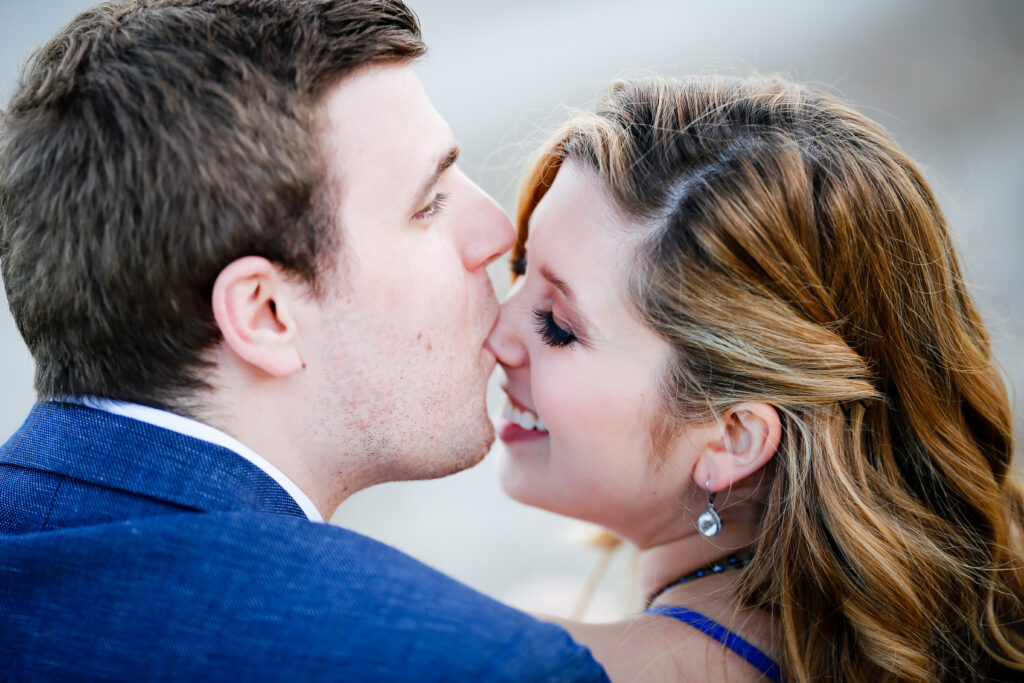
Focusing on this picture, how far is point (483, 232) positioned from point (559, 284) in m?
0.25

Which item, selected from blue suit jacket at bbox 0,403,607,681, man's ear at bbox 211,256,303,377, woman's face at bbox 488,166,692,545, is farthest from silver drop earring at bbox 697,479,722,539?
man's ear at bbox 211,256,303,377

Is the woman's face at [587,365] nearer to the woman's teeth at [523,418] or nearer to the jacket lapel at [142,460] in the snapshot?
the woman's teeth at [523,418]

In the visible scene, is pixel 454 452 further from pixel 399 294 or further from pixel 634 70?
pixel 634 70

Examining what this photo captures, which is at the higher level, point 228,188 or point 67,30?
point 67,30

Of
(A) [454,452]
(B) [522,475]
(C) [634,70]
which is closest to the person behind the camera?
(A) [454,452]

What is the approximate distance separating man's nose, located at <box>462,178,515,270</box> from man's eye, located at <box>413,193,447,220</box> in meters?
0.10

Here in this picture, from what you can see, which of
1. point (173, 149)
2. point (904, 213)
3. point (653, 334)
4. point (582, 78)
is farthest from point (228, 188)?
point (582, 78)

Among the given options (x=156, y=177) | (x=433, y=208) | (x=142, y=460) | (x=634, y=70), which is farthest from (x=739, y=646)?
(x=634, y=70)

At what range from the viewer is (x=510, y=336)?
7.92 ft

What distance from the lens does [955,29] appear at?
8.39m

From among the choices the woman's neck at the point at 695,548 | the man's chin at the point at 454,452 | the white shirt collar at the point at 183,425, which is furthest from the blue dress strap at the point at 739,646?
the white shirt collar at the point at 183,425

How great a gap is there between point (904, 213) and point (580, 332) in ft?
2.79

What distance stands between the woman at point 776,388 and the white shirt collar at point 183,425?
785 mm

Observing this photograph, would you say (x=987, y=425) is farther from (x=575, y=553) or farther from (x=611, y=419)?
(x=575, y=553)
